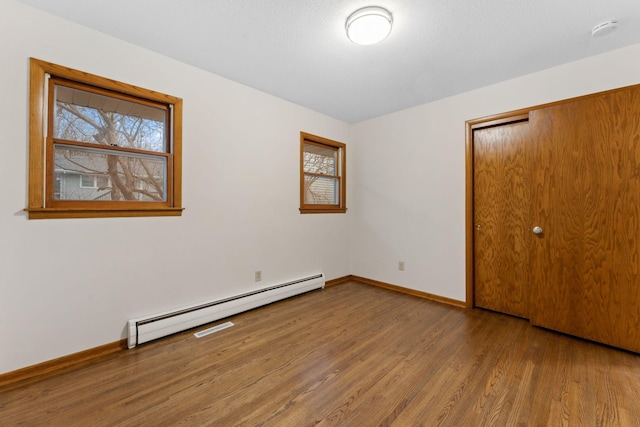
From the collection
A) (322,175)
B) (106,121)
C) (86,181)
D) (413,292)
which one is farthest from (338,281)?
(106,121)

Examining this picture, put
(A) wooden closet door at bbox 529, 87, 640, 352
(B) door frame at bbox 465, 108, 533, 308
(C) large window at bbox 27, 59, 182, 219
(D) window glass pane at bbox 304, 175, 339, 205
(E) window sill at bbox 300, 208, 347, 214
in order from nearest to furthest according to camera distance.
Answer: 1. (C) large window at bbox 27, 59, 182, 219
2. (A) wooden closet door at bbox 529, 87, 640, 352
3. (B) door frame at bbox 465, 108, 533, 308
4. (E) window sill at bbox 300, 208, 347, 214
5. (D) window glass pane at bbox 304, 175, 339, 205

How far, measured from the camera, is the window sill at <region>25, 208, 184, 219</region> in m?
1.85

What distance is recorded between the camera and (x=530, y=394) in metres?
1.66

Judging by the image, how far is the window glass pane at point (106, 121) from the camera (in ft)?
6.64

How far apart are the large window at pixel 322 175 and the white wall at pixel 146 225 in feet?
0.67

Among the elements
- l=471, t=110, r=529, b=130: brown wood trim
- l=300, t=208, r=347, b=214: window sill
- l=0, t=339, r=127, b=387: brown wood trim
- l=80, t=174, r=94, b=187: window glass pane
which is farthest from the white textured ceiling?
l=0, t=339, r=127, b=387: brown wood trim

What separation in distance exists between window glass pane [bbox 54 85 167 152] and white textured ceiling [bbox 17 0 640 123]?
522 mm

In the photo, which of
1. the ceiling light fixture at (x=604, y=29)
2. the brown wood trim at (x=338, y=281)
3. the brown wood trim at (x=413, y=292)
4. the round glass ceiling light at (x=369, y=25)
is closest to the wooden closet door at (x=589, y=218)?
the ceiling light fixture at (x=604, y=29)

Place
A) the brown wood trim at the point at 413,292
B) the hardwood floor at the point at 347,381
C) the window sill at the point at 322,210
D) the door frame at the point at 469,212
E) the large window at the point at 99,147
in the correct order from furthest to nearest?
the window sill at the point at 322,210, the brown wood trim at the point at 413,292, the door frame at the point at 469,212, the large window at the point at 99,147, the hardwood floor at the point at 347,381

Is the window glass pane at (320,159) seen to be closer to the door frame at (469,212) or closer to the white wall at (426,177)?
the white wall at (426,177)

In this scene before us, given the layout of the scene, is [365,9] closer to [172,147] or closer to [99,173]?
[172,147]

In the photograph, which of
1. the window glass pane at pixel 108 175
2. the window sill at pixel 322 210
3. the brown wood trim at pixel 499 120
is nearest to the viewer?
the window glass pane at pixel 108 175

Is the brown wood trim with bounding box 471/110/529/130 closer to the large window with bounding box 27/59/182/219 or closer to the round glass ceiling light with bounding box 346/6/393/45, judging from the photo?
the round glass ceiling light with bounding box 346/6/393/45

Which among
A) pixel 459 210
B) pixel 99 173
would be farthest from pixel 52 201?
pixel 459 210
